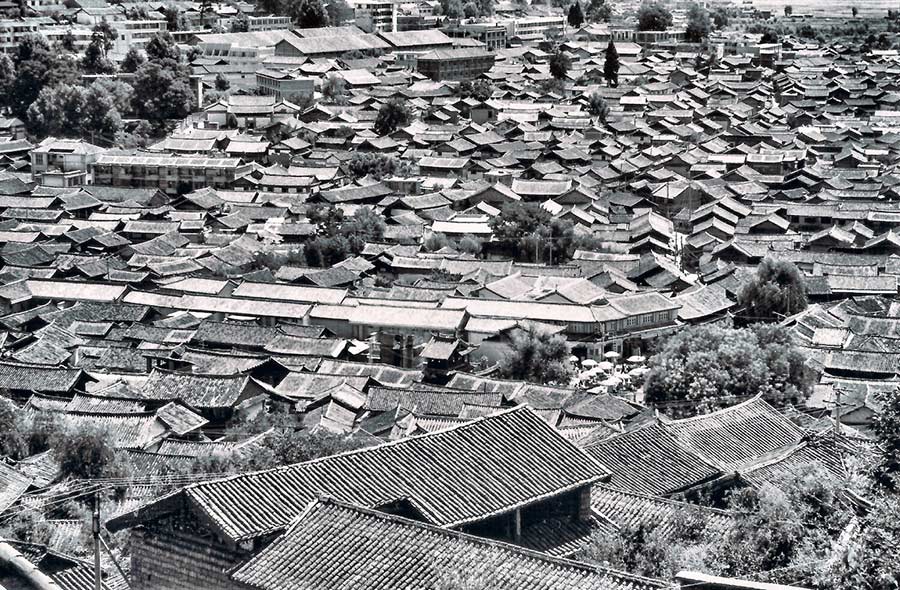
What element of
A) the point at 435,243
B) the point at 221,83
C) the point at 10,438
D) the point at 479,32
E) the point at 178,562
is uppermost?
the point at 178,562

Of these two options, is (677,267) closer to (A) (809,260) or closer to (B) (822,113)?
(A) (809,260)

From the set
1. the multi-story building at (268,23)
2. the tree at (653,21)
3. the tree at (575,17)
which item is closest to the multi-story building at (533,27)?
the tree at (575,17)

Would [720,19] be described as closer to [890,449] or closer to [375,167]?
[375,167]

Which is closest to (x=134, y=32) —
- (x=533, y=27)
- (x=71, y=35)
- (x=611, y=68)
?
(x=71, y=35)

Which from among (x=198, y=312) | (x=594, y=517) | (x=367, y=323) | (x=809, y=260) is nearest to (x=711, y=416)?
(x=594, y=517)

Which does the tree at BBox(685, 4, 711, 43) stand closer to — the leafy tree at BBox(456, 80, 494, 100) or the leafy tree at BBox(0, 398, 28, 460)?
the leafy tree at BBox(456, 80, 494, 100)

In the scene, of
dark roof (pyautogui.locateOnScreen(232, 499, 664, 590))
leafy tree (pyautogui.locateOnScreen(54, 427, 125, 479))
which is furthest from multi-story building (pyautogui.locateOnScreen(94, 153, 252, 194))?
dark roof (pyautogui.locateOnScreen(232, 499, 664, 590))

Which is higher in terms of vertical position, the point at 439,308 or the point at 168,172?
the point at 439,308
